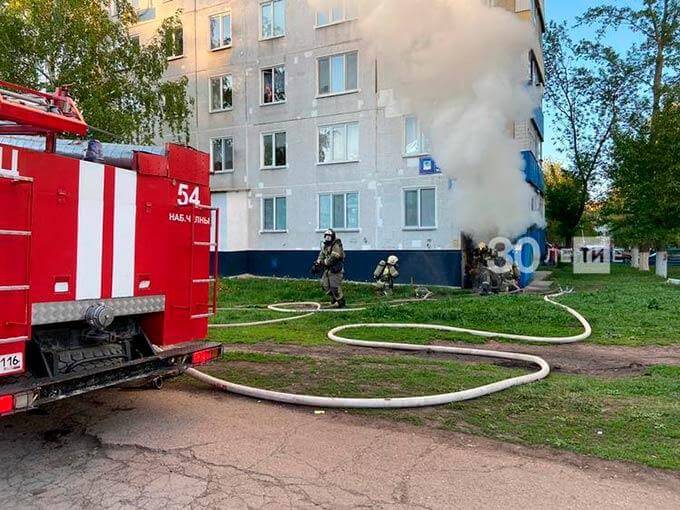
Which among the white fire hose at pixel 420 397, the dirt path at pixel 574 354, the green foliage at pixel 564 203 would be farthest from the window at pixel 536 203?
the green foliage at pixel 564 203

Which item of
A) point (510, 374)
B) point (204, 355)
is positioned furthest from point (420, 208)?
point (204, 355)

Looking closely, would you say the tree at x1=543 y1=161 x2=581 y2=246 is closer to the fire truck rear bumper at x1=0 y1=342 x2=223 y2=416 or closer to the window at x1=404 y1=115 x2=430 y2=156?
the window at x1=404 y1=115 x2=430 y2=156

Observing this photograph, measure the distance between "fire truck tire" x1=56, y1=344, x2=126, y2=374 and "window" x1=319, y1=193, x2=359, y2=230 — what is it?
52.0 feet

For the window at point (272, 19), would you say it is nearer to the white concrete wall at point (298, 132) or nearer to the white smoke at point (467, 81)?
the white concrete wall at point (298, 132)

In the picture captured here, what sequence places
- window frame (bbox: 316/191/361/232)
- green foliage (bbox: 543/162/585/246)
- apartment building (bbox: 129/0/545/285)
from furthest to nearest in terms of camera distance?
green foliage (bbox: 543/162/585/246), window frame (bbox: 316/191/361/232), apartment building (bbox: 129/0/545/285)

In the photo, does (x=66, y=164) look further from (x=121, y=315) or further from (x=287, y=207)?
(x=287, y=207)

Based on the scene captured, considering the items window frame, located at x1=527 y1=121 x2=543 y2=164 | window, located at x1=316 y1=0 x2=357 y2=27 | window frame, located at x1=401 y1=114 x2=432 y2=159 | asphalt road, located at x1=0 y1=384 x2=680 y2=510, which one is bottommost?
asphalt road, located at x1=0 y1=384 x2=680 y2=510

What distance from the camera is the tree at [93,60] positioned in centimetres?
1541

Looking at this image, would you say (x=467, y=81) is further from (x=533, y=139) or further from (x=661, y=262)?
(x=661, y=262)

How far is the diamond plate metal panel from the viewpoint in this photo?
418cm

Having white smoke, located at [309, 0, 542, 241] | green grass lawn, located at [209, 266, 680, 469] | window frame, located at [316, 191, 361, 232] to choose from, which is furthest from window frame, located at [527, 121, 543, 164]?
green grass lawn, located at [209, 266, 680, 469]

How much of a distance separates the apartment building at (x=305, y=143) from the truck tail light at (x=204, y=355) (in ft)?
45.3

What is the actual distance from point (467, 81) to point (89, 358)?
10.0 metres

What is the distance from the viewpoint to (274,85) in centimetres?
2234
